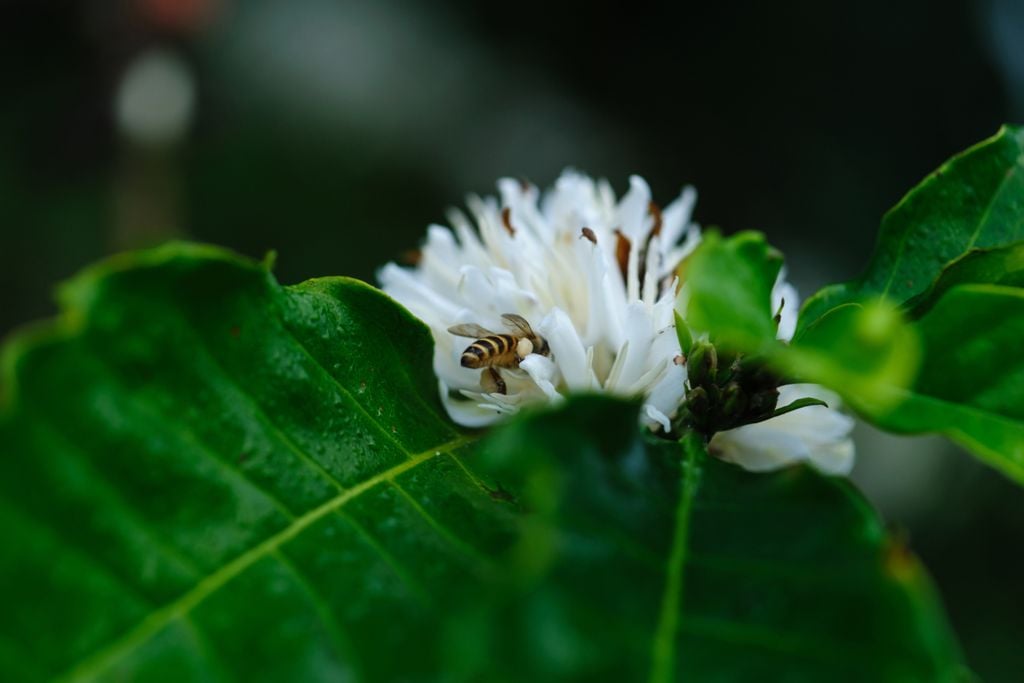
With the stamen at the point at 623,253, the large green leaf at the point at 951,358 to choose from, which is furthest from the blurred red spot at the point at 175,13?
the large green leaf at the point at 951,358

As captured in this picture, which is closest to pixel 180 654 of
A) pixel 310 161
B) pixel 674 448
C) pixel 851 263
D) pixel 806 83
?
pixel 674 448

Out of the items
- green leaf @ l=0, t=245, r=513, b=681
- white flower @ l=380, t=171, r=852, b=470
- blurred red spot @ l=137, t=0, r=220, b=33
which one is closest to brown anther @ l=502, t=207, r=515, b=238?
white flower @ l=380, t=171, r=852, b=470

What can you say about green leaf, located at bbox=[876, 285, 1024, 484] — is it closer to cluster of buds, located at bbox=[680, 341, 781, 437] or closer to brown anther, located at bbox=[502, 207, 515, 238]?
cluster of buds, located at bbox=[680, 341, 781, 437]

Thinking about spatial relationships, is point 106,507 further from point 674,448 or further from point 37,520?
point 674,448

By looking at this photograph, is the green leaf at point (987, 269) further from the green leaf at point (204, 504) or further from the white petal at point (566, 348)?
the green leaf at point (204, 504)

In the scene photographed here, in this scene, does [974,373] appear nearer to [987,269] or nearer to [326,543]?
[987,269]

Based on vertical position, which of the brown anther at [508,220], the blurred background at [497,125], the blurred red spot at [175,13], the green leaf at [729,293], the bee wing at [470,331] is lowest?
the blurred background at [497,125]

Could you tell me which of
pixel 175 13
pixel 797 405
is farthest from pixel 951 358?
pixel 175 13

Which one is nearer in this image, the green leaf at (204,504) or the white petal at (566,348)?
the green leaf at (204,504)
